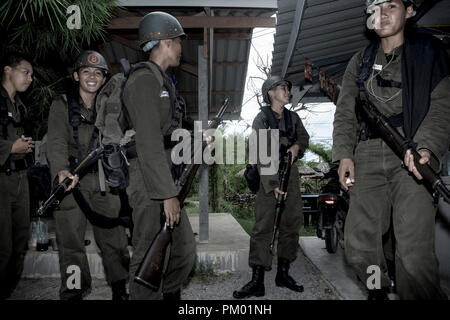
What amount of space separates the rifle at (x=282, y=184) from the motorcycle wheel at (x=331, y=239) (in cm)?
185

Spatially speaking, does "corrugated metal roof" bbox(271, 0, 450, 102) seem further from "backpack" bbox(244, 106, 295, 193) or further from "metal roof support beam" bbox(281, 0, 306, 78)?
"backpack" bbox(244, 106, 295, 193)

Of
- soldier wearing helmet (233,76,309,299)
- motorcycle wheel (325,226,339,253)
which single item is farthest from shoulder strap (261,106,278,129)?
motorcycle wheel (325,226,339,253)

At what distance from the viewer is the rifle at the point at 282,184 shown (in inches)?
137

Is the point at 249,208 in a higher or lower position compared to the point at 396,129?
lower

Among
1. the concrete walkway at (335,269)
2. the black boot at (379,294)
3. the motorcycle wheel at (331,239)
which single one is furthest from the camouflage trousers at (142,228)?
the motorcycle wheel at (331,239)

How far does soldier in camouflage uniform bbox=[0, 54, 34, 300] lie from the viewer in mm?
2949

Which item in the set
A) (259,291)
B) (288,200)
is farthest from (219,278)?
(288,200)

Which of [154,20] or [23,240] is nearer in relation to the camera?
[154,20]

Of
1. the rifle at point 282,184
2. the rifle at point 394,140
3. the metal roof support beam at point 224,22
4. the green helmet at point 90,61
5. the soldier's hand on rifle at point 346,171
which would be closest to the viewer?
the rifle at point 394,140

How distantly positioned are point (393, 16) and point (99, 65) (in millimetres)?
2736

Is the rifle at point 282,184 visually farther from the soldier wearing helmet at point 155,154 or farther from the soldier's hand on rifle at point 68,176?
the soldier's hand on rifle at point 68,176
